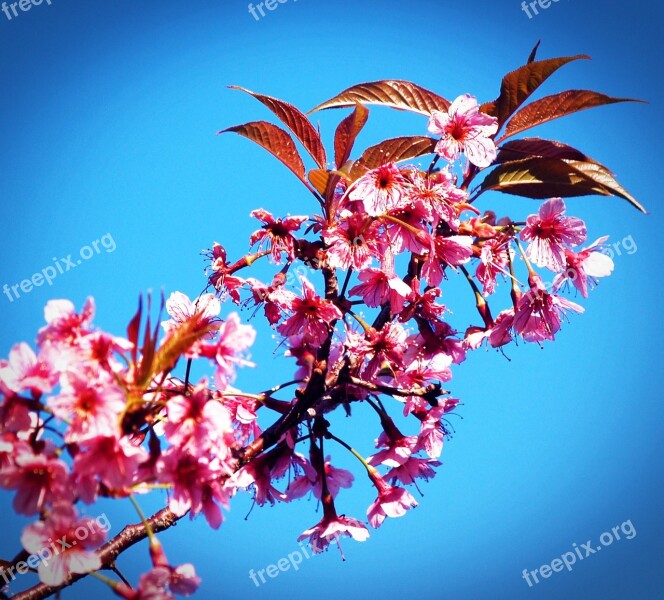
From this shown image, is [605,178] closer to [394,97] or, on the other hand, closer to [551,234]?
[551,234]

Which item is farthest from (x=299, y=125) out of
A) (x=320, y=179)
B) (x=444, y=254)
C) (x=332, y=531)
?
(x=332, y=531)

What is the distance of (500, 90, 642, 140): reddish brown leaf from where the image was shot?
1.92 meters

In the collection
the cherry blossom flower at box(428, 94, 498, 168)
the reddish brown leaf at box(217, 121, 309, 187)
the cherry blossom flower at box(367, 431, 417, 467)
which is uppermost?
the reddish brown leaf at box(217, 121, 309, 187)

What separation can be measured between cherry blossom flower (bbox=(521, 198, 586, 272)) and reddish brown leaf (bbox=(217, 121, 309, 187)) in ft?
2.16

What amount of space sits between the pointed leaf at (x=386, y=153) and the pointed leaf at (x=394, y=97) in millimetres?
154

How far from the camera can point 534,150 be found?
1951 millimetres

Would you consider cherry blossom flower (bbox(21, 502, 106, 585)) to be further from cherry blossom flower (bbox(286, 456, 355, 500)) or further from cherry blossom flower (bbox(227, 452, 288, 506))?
cherry blossom flower (bbox(286, 456, 355, 500))

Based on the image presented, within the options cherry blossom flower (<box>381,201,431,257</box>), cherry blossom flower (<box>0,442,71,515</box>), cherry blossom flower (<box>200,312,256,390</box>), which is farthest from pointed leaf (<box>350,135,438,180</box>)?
cherry blossom flower (<box>0,442,71,515</box>)

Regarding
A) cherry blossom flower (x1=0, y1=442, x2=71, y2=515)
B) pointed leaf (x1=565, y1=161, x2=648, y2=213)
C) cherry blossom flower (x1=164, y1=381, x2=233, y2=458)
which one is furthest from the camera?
pointed leaf (x1=565, y1=161, x2=648, y2=213)

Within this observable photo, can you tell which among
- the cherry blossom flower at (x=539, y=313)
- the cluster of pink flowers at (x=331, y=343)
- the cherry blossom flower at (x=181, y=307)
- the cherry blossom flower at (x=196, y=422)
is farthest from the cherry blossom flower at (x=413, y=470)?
the cherry blossom flower at (x=196, y=422)

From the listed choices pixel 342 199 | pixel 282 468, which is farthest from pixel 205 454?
pixel 342 199

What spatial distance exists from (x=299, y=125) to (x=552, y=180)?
2.46ft

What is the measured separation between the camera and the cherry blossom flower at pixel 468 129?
1.89 m

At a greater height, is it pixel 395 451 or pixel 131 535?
pixel 131 535
